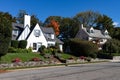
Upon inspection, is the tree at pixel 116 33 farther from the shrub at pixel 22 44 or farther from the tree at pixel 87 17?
the shrub at pixel 22 44

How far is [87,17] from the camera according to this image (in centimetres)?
9912

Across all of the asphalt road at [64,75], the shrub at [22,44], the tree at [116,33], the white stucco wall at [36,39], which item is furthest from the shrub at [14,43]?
the tree at [116,33]

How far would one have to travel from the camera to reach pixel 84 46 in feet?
172

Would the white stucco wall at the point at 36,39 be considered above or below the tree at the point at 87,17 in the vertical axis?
below

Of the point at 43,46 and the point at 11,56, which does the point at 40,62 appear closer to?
the point at 11,56

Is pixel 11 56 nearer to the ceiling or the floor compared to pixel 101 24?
nearer to the floor

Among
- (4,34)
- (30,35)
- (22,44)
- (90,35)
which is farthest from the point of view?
(90,35)

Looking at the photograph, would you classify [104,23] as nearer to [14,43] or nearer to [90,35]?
[90,35]

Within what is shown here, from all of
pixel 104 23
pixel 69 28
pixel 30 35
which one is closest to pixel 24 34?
pixel 30 35

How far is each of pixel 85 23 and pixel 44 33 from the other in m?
41.2

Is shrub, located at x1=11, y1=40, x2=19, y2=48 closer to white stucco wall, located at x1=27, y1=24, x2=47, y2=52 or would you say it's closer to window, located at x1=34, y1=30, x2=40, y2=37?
white stucco wall, located at x1=27, y1=24, x2=47, y2=52

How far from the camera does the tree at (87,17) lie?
98800mm

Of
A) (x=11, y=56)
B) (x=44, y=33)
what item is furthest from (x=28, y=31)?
(x=11, y=56)

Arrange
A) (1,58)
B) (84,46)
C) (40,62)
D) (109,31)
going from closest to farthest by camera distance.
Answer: (1,58), (40,62), (84,46), (109,31)
